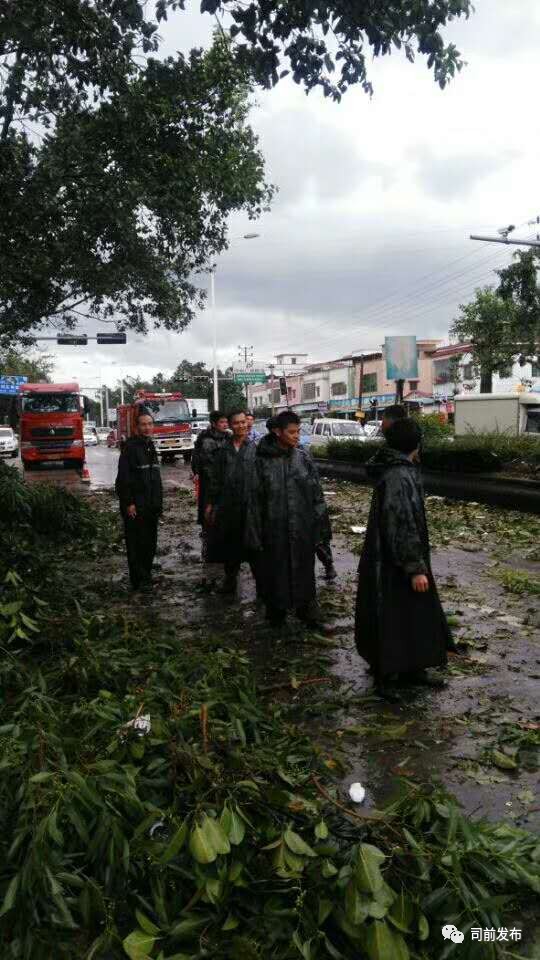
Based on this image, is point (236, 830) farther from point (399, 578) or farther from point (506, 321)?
point (506, 321)

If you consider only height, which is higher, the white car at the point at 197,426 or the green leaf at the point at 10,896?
the white car at the point at 197,426

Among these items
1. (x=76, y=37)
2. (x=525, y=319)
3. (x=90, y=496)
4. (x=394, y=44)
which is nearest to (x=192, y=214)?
(x=76, y=37)

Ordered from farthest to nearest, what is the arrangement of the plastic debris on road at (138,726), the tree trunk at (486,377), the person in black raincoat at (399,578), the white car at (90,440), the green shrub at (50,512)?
the white car at (90,440), the tree trunk at (486,377), the green shrub at (50,512), the person in black raincoat at (399,578), the plastic debris on road at (138,726)

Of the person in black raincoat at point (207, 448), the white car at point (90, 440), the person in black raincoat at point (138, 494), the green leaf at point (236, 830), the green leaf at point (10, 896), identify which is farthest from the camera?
the white car at point (90, 440)

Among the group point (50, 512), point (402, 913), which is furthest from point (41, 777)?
point (50, 512)

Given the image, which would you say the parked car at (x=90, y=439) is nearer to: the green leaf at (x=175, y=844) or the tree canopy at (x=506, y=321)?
the tree canopy at (x=506, y=321)

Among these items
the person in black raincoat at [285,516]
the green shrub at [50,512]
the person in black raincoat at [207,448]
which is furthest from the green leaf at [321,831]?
the green shrub at [50,512]

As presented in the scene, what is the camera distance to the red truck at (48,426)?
28.0 meters

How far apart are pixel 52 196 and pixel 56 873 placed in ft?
33.6

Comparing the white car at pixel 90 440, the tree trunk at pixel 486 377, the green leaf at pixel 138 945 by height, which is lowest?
the white car at pixel 90 440

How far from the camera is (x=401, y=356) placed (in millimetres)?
22188

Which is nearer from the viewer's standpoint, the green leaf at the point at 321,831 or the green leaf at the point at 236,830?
the green leaf at the point at 236,830

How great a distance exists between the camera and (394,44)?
5.95 metres

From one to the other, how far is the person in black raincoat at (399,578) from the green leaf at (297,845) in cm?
221
